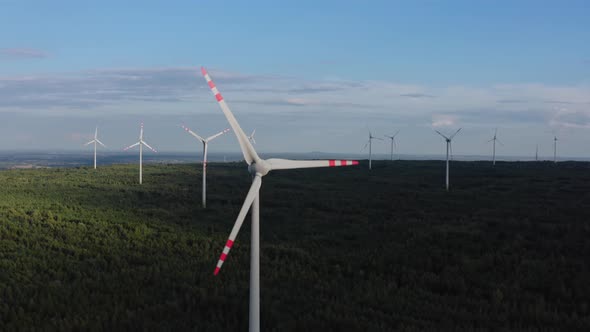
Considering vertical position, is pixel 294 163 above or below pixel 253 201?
above

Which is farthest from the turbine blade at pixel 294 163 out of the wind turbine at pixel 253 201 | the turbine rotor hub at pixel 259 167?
the turbine rotor hub at pixel 259 167

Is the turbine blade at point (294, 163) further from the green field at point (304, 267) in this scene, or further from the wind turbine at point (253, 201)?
the green field at point (304, 267)

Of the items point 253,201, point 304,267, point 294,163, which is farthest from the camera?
point 304,267

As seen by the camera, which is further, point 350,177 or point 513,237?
point 350,177

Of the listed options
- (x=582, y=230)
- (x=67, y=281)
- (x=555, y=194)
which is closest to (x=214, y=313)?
(x=67, y=281)

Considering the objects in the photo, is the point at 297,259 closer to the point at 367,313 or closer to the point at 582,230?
the point at 367,313

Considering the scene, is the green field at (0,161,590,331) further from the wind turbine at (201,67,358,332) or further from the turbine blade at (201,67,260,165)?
the turbine blade at (201,67,260,165)

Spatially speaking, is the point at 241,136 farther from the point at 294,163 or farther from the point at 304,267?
the point at 304,267

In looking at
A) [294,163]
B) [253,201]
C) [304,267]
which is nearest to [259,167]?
[253,201]
